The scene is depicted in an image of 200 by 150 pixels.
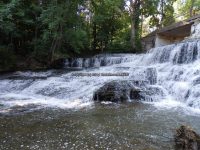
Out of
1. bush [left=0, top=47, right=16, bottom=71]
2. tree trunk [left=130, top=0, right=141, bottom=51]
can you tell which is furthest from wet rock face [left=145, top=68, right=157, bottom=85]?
tree trunk [left=130, top=0, right=141, bottom=51]

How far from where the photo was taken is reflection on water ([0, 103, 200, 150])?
5.38 meters

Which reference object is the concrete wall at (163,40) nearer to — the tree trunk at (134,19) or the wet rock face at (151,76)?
the tree trunk at (134,19)

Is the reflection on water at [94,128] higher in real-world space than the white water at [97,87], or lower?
lower

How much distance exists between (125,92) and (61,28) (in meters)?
10.0

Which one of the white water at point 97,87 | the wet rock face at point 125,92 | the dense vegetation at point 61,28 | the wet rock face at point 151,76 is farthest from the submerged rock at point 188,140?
the dense vegetation at point 61,28

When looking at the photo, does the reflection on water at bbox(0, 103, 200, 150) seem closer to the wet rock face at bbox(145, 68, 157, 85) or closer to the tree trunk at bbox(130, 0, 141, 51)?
the wet rock face at bbox(145, 68, 157, 85)

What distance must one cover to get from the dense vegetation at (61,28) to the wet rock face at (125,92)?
28.0 feet

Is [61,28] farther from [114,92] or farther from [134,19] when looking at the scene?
[114,92]

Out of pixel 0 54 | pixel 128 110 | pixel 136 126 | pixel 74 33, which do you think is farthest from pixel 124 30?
pixel 136 126

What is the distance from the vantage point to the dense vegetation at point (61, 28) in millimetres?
18609

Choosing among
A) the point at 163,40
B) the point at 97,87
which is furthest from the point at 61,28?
the point at 163,40

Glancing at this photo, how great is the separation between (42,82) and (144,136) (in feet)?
26.6

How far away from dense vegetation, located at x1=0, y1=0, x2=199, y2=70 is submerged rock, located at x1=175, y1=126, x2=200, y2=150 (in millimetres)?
13278

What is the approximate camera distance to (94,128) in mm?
6504
